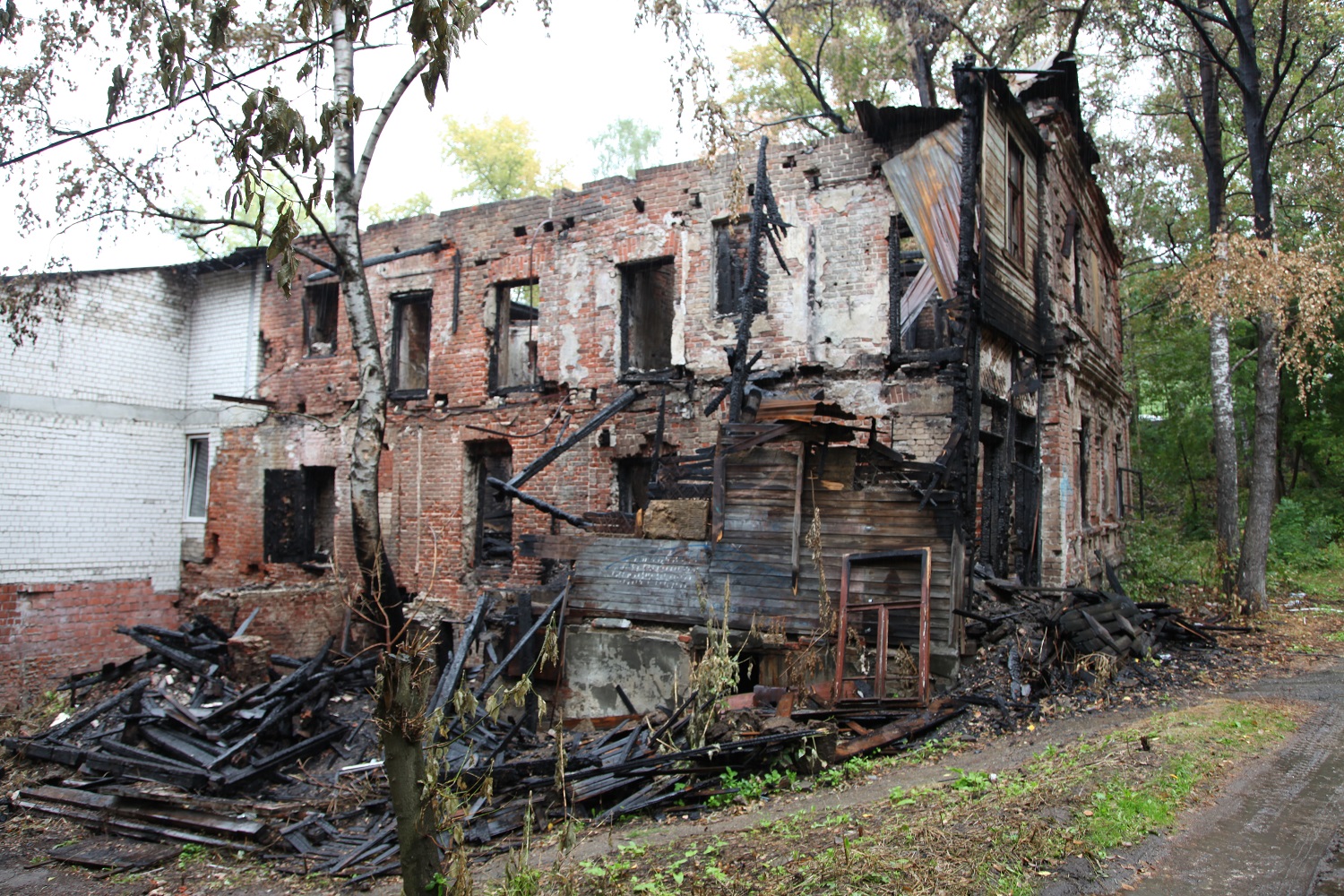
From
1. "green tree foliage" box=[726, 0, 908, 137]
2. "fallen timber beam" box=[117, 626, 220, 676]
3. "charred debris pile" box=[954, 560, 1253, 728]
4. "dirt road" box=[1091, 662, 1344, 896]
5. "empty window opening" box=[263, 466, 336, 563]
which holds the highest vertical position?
"green tree foliage" box=[726, 0, 908, 137]

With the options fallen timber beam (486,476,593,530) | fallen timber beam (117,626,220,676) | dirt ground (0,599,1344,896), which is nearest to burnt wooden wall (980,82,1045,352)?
dirt ground (0,599,1344,896)

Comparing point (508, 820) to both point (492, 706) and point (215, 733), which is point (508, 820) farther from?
point (215, 733)

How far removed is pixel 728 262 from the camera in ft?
40.2

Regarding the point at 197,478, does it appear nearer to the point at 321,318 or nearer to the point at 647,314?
the point at 321,318

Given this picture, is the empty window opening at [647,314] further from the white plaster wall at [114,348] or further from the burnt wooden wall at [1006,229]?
the white plaster wall at [114,348]

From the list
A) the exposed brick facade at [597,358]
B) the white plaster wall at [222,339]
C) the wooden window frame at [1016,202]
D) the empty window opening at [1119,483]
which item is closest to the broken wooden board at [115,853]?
the exposed brick facade at [597,358]

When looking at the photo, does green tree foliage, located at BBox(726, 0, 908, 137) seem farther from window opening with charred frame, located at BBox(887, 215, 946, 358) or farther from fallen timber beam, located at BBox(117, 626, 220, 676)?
fallen timber beam, located at BBox(117, 626, 220, 676)

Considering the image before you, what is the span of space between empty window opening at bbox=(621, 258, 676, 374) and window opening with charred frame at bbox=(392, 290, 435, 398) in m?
3.94

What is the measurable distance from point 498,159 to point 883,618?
90.9ft

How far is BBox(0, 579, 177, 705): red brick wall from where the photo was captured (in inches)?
522

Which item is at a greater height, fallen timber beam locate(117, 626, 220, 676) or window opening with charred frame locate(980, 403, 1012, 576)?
window opening with charred frame locate(980, 403, 1012, 576)

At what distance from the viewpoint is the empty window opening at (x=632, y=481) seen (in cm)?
1312

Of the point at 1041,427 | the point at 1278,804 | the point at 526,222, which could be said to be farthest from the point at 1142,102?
the point at 1278,804

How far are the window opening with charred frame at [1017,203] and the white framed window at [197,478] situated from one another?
48.3ft
